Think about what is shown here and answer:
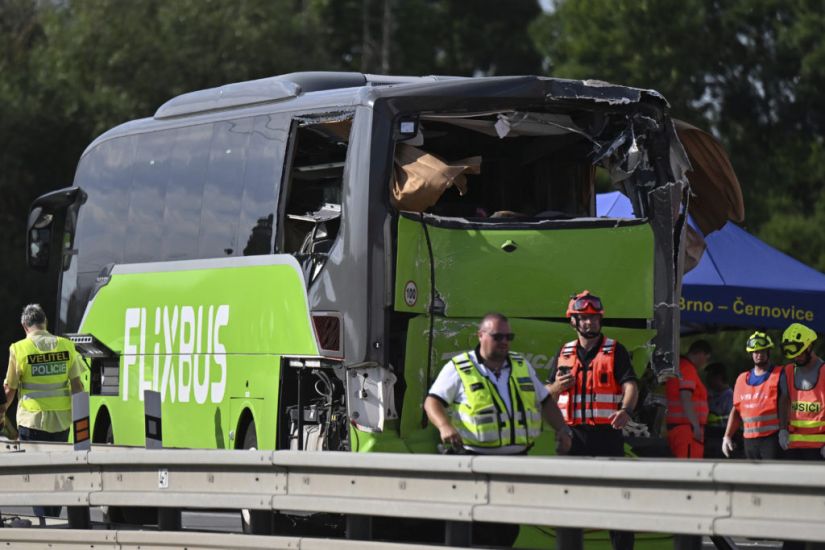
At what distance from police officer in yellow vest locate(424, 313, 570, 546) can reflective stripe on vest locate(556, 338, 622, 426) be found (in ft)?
3.96

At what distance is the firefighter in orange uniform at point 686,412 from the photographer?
52.2 ft

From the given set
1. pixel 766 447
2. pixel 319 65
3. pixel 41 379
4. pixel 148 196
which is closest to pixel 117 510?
pixel 41 379

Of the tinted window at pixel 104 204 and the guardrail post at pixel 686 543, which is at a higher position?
the tinted window at pixel 104 204

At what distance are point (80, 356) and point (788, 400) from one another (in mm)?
6245

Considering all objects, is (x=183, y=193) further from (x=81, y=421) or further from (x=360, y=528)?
(x=360, y=528)

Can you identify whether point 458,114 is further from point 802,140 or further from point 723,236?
point 802,140

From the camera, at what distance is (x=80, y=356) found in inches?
632

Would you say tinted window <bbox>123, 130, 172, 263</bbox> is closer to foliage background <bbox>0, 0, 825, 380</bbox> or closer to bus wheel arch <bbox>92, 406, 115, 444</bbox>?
bus wheel arch <bbox>92, 406, 115, 444</bbox>

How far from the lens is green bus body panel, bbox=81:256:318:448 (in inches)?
511

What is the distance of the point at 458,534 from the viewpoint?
8.75 meters

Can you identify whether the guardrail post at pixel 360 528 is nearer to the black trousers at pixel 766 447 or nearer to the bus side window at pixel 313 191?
the bus side window at pixel 313 191

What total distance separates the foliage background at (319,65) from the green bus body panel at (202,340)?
88.2 feet

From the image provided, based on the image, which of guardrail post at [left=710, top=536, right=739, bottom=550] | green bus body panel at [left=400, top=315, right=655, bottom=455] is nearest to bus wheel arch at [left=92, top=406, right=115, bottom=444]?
green bus body panel at [left=400, top=315, right=655, bottom=455]

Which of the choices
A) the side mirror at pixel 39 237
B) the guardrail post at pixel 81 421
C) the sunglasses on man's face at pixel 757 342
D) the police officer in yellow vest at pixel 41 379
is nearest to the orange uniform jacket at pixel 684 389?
the sunglasses on man's face at pixel 757 342
